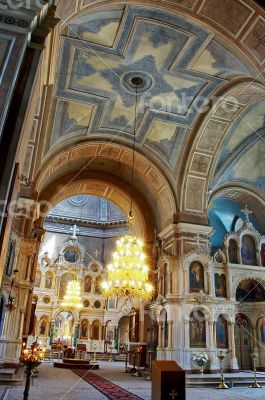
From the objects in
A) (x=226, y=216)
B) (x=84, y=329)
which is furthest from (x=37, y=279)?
(x=226, y=216)

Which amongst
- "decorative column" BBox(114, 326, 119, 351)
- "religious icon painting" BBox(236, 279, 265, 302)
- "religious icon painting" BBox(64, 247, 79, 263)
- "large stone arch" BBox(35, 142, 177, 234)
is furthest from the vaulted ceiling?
"decorative column" BBox(114, 326, 119, 351)

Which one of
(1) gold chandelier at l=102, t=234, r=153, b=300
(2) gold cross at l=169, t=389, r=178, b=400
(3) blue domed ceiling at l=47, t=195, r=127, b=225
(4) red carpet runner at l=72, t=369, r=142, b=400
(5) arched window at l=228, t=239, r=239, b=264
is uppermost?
(3) blue domed ceiling at l=47, t=195, r=127, b=225

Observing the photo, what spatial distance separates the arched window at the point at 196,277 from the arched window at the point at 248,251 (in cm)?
329

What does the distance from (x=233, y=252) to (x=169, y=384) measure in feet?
37.6

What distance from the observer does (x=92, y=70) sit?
422 inches

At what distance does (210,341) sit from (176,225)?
432 centimetres

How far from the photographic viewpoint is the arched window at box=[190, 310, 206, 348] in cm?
1230

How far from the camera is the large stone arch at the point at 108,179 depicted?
14.0m

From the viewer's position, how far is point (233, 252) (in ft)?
51.5

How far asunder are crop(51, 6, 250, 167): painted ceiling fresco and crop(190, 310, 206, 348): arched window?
5.75 m

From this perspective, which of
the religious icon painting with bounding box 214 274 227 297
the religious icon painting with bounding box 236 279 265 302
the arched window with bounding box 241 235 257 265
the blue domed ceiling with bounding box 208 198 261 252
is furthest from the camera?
the blue domed ceiling with bounding box 208 198 261 252

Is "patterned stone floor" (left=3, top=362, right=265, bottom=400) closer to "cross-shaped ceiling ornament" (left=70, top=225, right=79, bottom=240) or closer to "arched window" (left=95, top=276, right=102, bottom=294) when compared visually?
"arched window" (left=95, top=276, right=102, bottom=294)

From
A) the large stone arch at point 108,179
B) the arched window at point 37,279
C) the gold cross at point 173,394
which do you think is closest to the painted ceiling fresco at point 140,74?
the large stone arch at point 108,179

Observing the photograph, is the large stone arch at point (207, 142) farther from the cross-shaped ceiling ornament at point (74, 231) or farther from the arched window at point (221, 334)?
the cross-shaped ceiling ornament at point (74, 231)
